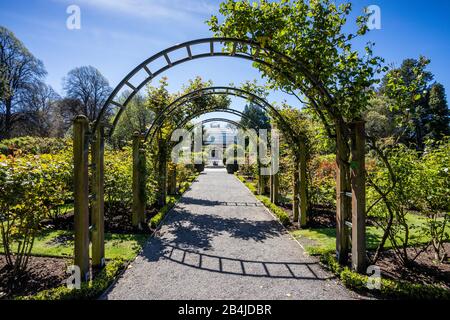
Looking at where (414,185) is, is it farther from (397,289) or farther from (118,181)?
(118,181)

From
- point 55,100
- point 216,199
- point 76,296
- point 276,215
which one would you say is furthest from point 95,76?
point 76,296

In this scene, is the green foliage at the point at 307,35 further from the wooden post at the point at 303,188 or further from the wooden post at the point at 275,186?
the wooden post at the point at 275,186

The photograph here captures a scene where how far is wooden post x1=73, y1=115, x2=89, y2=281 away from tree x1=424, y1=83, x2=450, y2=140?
33477 mm

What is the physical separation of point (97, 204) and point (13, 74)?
27.3 metres

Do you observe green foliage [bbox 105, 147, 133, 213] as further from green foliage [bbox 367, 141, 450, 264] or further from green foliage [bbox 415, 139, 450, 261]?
green foliage [bbox 415, 139, 450, 261]

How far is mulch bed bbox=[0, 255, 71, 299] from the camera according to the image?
11.2ft

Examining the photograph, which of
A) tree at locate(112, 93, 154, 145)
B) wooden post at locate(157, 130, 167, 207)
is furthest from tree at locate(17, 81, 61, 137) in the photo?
wooden post at locate(157, 130, 167, 207)

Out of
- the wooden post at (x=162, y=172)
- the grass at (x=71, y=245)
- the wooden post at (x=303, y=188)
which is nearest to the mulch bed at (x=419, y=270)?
the wooden post at (x=303, y=188)

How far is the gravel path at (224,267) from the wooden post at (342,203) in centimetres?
52

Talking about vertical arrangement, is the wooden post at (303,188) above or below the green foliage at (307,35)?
below

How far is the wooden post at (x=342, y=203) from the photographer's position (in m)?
4.41

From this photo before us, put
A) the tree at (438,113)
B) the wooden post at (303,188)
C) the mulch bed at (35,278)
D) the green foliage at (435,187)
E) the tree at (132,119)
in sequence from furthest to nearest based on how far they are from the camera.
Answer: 1. the tree at (132,119)
2. the tree at (438,113)
3. the wooden post at (303,188)
4. the green foliage at (435,187)
5. the mulch bed at (35,278)
